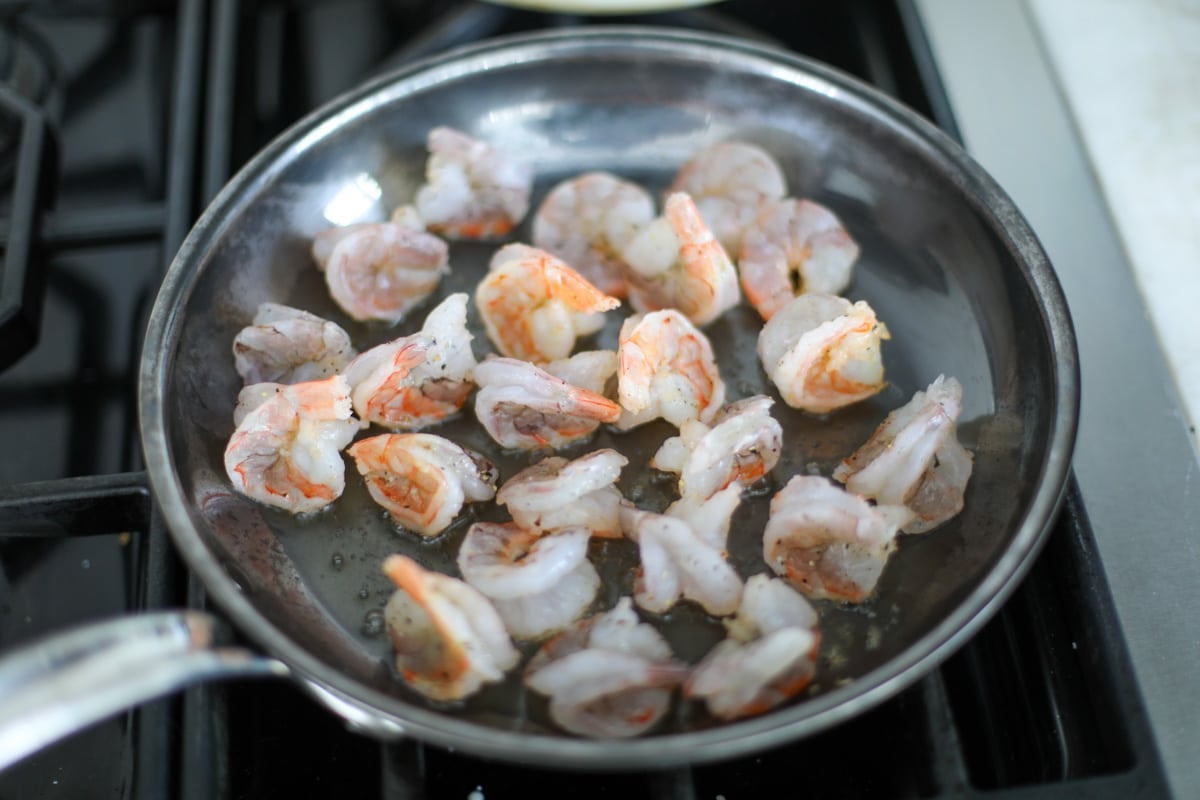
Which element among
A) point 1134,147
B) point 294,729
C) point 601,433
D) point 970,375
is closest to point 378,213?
point 601,433

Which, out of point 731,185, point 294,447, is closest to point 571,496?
point 294,447

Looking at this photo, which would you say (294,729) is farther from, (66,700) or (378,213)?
(378,213)

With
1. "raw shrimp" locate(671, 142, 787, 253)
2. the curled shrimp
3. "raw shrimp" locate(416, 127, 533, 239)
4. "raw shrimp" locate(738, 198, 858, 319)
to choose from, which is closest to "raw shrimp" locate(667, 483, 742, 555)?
the curled shrimp

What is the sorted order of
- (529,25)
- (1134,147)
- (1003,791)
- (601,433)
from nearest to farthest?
(1003,791) < (601,433) < (1134,147) < (529,25)

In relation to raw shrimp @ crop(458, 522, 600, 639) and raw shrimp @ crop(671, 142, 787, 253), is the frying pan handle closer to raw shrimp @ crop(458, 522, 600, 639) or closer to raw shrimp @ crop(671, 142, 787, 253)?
raw shrimp @ crop(458, 522, 600, 639)

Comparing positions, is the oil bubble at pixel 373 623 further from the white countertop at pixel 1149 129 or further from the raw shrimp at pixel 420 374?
the white countertop at pixel 1149 129

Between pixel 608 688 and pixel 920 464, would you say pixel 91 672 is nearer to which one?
pixel 608 688

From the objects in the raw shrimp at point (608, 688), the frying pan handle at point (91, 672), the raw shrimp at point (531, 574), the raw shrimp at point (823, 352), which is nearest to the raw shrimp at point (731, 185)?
the raw shrimp at point (823, 352)
